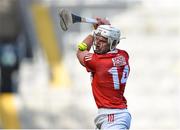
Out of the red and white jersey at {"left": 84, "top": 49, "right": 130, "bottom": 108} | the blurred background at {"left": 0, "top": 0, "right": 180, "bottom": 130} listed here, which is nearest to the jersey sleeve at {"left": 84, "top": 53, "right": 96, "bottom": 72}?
the red and white jersey at {"left": 84, "top": 49, "right": 130, "bottom": 108}

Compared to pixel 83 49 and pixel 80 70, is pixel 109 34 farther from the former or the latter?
pixel 80 70

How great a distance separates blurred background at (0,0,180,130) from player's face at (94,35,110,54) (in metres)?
6.63

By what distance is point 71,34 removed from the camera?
15.9 m

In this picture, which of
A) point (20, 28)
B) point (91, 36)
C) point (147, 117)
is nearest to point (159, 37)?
point (147, 117)

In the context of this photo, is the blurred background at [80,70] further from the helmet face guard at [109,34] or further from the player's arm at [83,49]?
the helmet face guard at [109,34]

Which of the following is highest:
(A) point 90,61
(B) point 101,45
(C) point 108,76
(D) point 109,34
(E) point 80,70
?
(D) point 109,34

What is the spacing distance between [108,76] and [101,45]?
0.88ft

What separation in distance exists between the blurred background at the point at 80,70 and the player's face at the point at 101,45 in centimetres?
663

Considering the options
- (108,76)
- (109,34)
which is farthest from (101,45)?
(108,76)

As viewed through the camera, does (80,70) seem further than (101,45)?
Yes

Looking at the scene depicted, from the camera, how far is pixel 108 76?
6703 millimetres

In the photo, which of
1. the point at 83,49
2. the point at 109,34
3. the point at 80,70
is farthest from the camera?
the point at 80,70

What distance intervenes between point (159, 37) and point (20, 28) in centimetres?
598

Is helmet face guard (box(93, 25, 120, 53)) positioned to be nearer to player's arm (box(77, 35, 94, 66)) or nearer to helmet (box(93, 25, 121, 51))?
helmet (box(93, 25, 121, 51))
